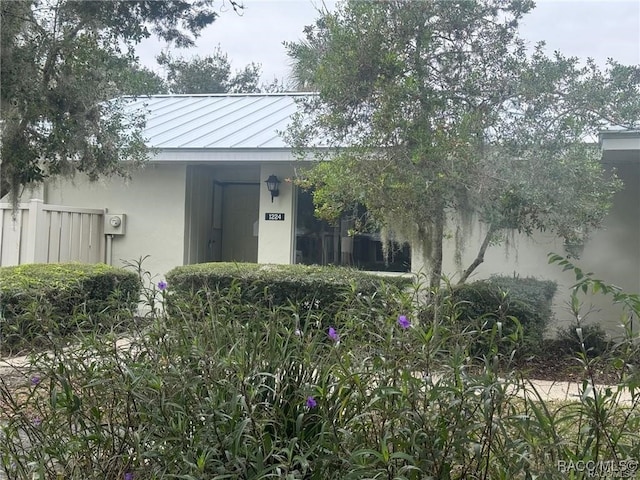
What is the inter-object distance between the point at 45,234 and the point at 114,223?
48.2 inches

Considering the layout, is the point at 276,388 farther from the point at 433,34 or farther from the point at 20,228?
the point at 20,228

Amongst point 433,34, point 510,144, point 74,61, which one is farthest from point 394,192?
point 74,61

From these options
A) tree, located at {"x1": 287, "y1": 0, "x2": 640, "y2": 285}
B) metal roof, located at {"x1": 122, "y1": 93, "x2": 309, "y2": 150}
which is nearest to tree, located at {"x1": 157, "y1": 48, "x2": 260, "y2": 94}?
metal roof, located at {"x1": 122, "y1": 93, "x2": 309, "y2": 150}

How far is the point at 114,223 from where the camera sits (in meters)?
10.3

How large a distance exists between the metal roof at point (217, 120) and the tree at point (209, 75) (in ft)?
41.9

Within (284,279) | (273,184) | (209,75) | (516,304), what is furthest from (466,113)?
(209,75)

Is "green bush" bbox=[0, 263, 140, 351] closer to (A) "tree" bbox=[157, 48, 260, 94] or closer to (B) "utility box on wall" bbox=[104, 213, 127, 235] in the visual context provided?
(B) "utility box on wall" bbox=[104, 213, 127, 235]

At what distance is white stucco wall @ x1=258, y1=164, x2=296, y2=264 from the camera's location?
9.74 meters

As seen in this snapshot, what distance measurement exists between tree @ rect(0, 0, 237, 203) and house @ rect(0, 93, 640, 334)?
8.88 feet

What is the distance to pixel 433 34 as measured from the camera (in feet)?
21.1

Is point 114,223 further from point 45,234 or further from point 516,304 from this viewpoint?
point 516,304

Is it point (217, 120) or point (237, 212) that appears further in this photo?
point (237, 212)

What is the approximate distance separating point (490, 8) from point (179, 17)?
3273mm

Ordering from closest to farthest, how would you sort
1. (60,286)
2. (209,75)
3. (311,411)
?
(311,411)
(60,286)
(209,75)
